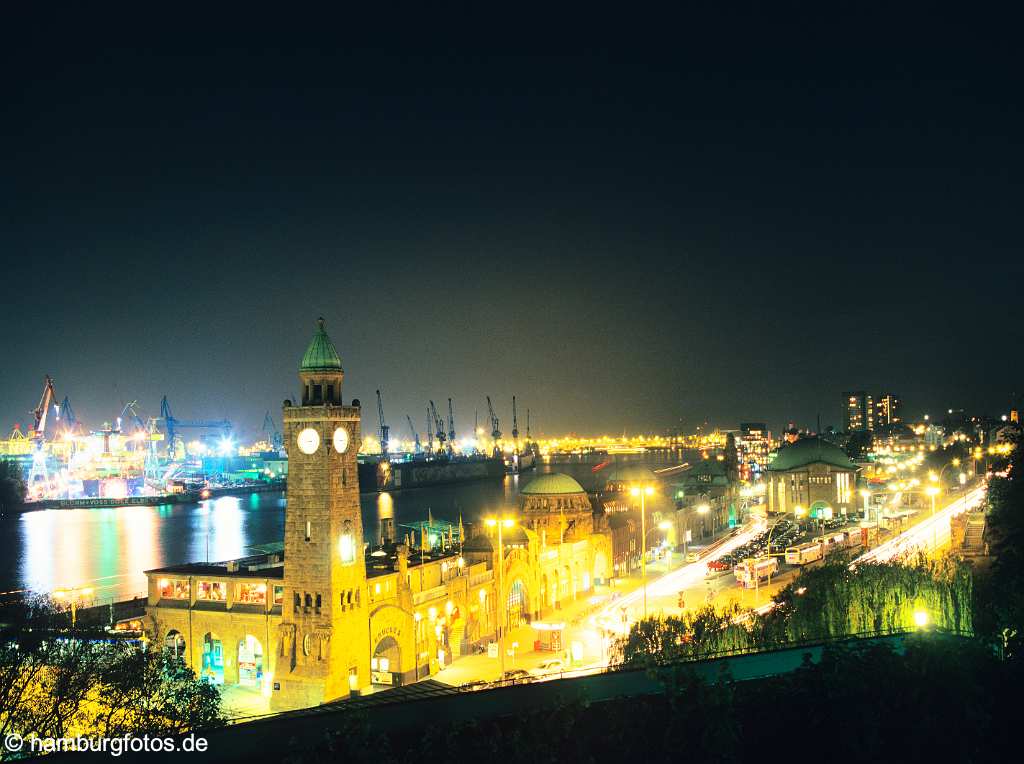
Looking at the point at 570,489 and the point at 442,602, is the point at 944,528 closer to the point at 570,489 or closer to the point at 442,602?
the point at 570,489

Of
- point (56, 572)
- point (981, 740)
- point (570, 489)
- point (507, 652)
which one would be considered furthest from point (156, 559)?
point (981, 740)

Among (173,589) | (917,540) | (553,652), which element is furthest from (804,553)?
(173,589)

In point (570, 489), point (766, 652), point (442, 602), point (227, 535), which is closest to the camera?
point (766, 652)

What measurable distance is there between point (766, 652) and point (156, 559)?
79.5 m

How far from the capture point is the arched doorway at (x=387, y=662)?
4084 centimetres

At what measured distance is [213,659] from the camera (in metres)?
40.0

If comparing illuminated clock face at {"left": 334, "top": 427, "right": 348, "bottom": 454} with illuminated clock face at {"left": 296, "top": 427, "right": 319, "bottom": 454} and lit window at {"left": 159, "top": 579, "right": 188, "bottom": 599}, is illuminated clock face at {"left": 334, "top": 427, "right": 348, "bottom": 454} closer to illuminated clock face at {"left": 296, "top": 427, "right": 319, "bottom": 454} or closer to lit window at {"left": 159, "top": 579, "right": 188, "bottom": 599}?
illuminated clock face at {"left": 296, "top": 427, "right": 319, "bottom": 454}

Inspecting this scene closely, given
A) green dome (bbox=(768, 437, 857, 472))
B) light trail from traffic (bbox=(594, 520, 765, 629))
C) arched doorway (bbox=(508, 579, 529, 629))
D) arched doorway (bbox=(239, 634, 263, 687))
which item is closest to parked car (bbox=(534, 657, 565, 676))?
light trail from traffic (bbox=(594, 520, 765, 629))

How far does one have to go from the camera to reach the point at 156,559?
9550cm

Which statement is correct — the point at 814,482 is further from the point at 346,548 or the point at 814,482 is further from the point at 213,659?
the point at 213,659

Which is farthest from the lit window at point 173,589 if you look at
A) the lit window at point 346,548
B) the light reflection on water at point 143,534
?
the light reflection on water at point 143,534

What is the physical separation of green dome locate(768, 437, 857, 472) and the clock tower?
75847 millimetres

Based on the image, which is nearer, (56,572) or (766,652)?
(766,652)

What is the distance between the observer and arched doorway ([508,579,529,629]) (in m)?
52.3
